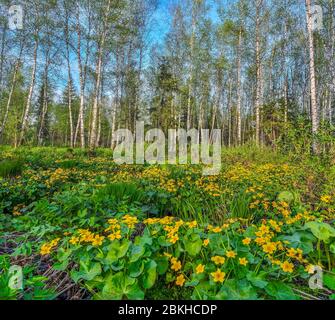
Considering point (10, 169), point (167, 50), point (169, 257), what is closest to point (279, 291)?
point (169, 257)

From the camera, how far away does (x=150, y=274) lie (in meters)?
1.29

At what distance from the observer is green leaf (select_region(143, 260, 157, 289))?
1.27m

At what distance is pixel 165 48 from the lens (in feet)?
59.8

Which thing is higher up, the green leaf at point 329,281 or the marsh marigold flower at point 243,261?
the marsh marigold flower at point 243,261

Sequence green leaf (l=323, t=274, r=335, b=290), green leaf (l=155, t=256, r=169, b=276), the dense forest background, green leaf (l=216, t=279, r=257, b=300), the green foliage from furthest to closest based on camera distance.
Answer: the dense forest background < the green foliage < green leaf (l=155, t=256, r=169, b=276) < green leaf (l=323, t=274, r=335, b=290) < green leaf (l=216, t=279, r=257, b=300)

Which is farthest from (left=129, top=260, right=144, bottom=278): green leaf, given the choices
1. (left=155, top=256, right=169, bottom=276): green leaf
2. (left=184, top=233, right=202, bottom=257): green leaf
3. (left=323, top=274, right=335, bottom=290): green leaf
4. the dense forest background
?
the dense forest background

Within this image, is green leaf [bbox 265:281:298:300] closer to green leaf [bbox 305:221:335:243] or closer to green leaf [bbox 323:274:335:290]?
green leaf [bbox 323:274:335:290]

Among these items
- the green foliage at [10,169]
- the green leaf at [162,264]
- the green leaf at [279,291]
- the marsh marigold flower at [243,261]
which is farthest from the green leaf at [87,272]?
the green foliage at [10,169]

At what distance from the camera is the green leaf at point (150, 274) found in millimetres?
1269

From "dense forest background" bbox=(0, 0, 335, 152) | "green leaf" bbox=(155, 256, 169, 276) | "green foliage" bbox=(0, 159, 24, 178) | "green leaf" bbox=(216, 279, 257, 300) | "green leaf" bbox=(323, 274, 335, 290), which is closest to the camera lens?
"green leaf" bbox=(216, 279, 257, 300)

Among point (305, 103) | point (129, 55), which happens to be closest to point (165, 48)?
point (129, 55)

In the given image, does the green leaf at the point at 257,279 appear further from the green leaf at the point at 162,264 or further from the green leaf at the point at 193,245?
the green leaf at the point at 162,264

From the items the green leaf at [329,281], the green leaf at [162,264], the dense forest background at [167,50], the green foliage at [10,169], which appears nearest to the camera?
the green leaf at [329,281]

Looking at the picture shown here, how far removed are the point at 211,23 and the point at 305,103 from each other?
32.3 ft
